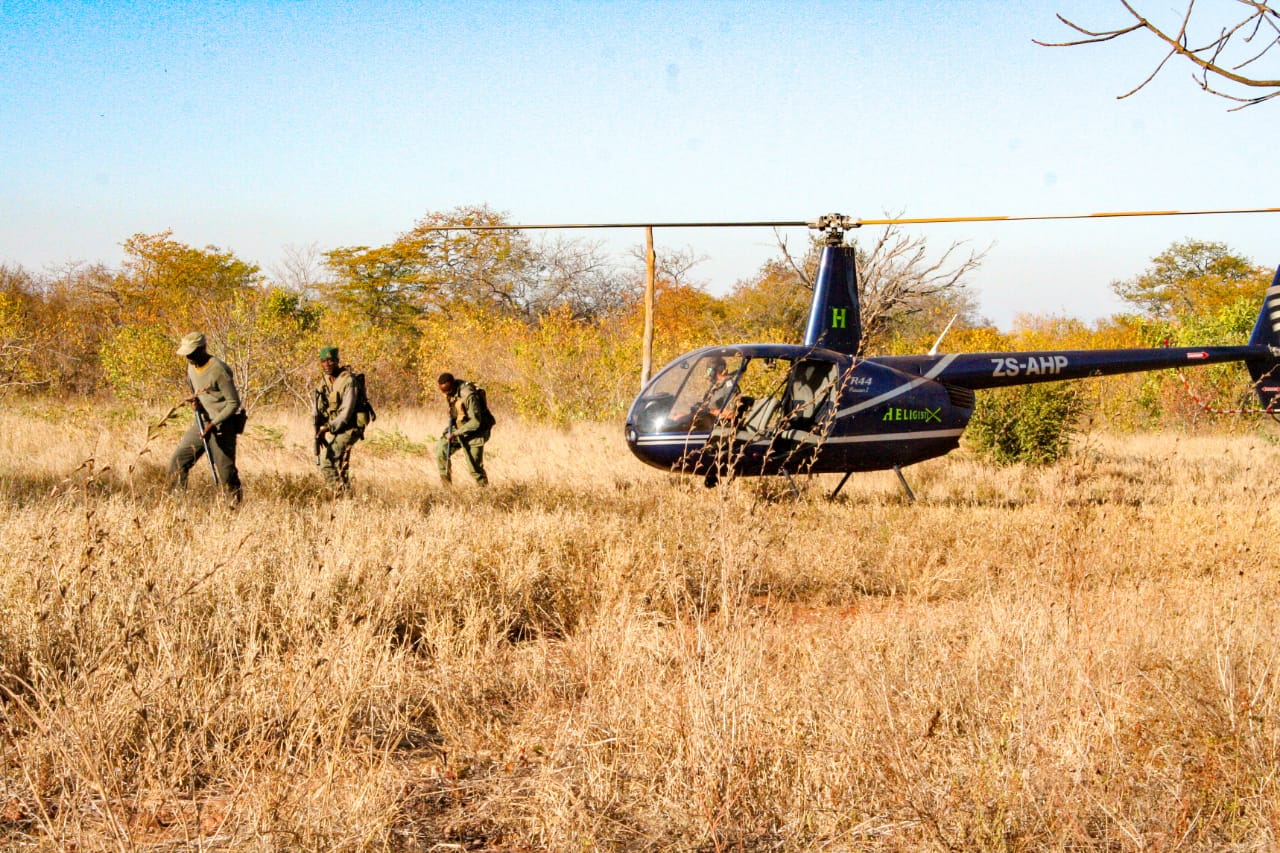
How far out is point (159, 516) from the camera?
632cm

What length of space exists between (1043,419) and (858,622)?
30.0 feet

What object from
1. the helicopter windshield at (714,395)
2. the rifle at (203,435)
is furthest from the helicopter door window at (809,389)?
the rifle at (203,435)

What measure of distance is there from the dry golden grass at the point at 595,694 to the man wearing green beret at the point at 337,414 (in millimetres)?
2314

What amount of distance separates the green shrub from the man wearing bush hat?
392 inches

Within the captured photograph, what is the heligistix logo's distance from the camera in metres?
10.0

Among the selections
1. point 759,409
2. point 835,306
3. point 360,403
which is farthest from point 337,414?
point 835,306

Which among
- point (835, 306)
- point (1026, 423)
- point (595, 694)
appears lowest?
point (595, 694)

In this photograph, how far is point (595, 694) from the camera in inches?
164

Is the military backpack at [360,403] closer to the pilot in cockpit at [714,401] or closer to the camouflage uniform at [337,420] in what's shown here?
the camouflage uniform at [337,420]

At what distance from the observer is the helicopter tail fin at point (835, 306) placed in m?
10.4

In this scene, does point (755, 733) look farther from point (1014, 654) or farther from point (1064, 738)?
point (1014, 654)

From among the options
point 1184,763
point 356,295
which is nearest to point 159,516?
point 1184,763

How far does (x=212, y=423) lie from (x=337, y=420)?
1.32 meters

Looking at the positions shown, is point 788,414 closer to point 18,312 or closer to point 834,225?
point 834,225
